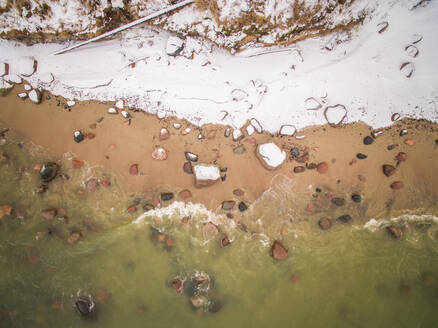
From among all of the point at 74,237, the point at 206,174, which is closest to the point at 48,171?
the point at 74,237

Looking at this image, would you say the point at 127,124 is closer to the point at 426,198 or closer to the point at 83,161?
the point at 83,161

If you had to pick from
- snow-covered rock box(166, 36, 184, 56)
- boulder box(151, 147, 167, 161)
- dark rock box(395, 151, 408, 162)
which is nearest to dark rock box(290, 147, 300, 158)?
dark rock box(395, 151, 408, 162)

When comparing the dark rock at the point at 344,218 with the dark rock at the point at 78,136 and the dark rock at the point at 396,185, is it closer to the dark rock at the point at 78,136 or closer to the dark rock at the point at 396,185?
the dark rock at the point at 396,185

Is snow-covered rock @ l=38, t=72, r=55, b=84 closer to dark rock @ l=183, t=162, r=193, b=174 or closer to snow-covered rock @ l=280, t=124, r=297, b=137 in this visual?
dark rock @ l=183, t=162, r=193, b=174

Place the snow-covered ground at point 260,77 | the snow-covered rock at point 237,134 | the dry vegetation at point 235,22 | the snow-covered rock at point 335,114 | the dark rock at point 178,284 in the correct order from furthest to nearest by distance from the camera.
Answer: the dark rock at point 178,284 → the snow-covered rock at point 237,134 → the snow-covered rock at point 335,114 → the snow-covered ground at point 260,77 → the dry vegetation at point 235,22

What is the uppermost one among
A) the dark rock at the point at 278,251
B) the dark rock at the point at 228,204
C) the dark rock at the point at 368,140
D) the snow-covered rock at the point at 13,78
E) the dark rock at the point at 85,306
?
the snow-covered rock at the point at 13,78

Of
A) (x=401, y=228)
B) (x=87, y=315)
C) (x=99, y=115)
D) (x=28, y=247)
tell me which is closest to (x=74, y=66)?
(x=99, y=115)

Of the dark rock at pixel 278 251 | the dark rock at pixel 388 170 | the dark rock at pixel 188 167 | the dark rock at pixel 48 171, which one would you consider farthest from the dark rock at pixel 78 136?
the dark rock at pixel 388 170
